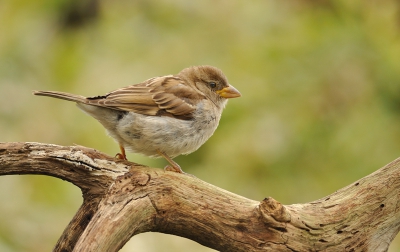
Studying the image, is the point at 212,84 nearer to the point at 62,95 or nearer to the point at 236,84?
the point at 236,84

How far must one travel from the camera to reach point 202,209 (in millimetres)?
3510

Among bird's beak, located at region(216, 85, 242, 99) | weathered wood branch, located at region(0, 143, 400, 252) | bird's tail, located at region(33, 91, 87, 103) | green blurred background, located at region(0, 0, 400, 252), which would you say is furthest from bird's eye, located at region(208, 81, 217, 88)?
weathered wood branch, located at region(0, 143, 400, 252)

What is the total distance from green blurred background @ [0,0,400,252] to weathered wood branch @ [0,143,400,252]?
1.53 m

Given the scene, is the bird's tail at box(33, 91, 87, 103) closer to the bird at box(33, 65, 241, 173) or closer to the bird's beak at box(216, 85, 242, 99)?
the bird at box(33, 65, 241, 173)

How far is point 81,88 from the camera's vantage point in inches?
251

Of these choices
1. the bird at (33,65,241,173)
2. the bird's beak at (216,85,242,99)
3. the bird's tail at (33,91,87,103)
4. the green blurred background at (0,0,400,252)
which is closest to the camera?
the bird's tail at (33,91,87,103)

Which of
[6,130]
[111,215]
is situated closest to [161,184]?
[111,215]

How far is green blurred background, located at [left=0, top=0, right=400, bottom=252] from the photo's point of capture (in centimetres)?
556

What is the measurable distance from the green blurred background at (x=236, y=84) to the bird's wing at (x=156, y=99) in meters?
1.25

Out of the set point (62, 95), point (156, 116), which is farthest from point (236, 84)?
point (62, 95)

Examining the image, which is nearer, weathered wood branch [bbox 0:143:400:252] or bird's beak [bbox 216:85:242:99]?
weathered wood branch [bbox 0:143:400:252]

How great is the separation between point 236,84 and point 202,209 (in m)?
2.83

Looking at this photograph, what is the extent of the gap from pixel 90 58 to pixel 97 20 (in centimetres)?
107

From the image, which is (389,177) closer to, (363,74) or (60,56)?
(363,74)
